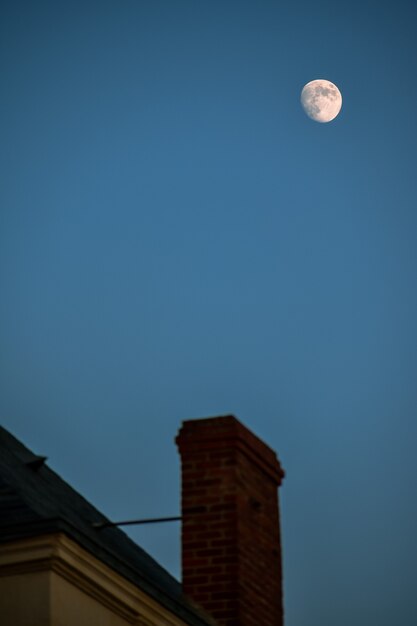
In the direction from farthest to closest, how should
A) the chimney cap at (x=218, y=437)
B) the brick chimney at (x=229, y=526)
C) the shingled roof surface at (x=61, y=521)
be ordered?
1. the chimney cap at (x=218, y=437)
2. the brick chimney at (x=229, y=526)
3. the shingled roof surface at (x=61, y=521)

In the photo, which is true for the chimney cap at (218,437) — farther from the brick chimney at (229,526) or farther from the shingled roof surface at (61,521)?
the shingled roof surface at (61,521)

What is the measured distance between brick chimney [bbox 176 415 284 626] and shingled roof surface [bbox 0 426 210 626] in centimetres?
42

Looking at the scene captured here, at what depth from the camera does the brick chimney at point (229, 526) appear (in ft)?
51.4

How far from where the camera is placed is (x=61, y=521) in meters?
11.9

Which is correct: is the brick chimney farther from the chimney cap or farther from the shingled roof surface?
the shingled roof surface

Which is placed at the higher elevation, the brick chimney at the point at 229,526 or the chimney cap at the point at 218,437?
the chimney cap at the point at 218,437

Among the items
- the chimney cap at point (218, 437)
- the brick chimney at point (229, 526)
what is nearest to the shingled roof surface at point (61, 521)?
the brick chimney at point (229, 526)

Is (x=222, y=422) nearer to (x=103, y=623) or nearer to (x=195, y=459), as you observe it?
(x=195, y=459)

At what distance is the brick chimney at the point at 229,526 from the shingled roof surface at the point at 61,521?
1.39 feet

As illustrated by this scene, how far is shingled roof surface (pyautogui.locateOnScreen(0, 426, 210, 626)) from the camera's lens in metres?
12.1

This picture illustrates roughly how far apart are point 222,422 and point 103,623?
4256 mm

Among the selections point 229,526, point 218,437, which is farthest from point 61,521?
point 218,437

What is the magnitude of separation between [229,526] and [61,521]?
425 cm

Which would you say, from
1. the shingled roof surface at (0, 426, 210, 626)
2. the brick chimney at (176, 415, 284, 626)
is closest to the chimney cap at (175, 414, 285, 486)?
the brick chimney at (176, 415, 284, 626)
